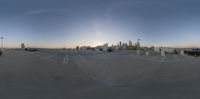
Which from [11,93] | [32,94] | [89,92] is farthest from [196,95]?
[11,93]

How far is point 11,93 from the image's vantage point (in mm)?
9734

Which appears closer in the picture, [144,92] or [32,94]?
[32,94]

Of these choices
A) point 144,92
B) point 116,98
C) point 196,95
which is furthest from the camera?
point 144,92

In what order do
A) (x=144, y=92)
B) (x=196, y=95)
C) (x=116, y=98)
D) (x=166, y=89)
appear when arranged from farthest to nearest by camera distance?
(x=166, y=89)
(x=144, y=92)
(x=196, y=95)
(x=116, y=98)

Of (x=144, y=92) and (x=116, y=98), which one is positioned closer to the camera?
(x=116, y=98)

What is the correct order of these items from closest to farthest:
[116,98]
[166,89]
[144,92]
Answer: [116,98] → [144,92] → [166,89]

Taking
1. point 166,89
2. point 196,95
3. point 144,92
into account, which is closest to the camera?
point 196,95

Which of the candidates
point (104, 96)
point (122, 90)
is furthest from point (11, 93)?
point (122, 90)

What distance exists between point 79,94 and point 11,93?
227cm

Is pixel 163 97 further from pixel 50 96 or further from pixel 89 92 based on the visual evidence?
pixel 50 96

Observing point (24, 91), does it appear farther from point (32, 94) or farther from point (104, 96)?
point (104, 96)

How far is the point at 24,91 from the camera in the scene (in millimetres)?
10180

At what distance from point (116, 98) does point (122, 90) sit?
1647mm

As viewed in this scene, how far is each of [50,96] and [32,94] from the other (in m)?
0.76
